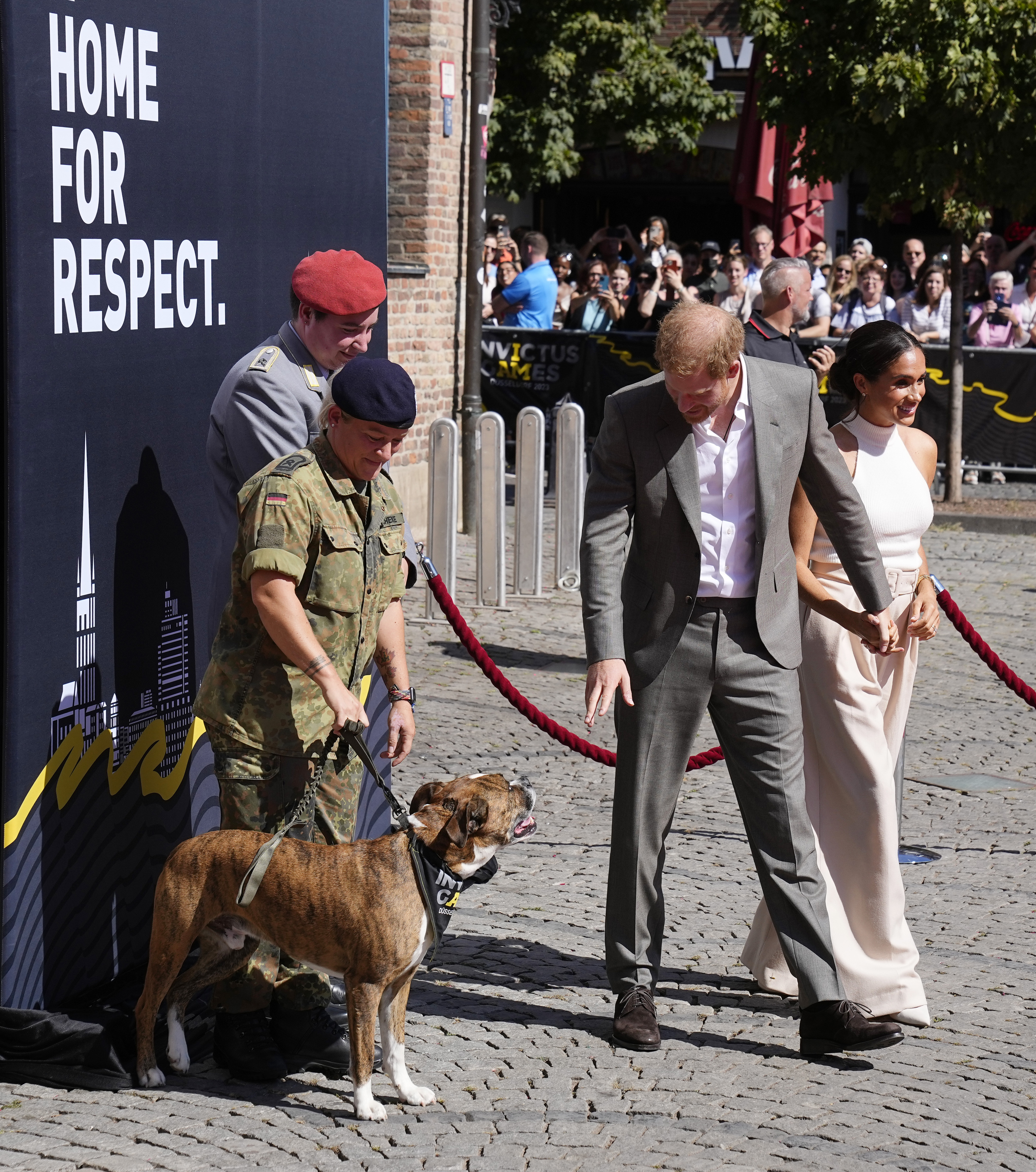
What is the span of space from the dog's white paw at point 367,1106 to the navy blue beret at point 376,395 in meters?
1.71

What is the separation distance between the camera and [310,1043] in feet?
15.1

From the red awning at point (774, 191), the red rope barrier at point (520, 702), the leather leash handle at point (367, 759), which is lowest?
the red rope barrier at point (520, 702)

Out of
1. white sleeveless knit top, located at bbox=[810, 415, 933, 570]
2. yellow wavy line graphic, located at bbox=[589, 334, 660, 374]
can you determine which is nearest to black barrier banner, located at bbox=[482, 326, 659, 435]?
yellow wavy line graphic, located at bbox=[589, 334, 660, 374]

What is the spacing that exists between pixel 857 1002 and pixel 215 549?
7.94 feet

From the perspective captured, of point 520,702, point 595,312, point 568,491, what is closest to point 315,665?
point 520,702

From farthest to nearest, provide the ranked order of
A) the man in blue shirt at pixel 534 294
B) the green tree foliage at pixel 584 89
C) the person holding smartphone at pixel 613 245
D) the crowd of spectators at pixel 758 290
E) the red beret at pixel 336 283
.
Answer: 1. the green tree foliage at pixel 584 89
2. the person holding smartphone at pixel 613 245
3. the man in blue shirt at pixel 534 294
4. the crowd of spectators at pixel 758 290
5. the red beret at pixel 336 283

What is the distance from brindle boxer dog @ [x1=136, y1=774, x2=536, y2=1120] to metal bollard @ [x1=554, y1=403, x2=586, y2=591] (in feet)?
24.2

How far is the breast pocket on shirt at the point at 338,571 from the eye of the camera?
4367 millimetres

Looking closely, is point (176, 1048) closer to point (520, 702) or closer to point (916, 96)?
point (520, 702)

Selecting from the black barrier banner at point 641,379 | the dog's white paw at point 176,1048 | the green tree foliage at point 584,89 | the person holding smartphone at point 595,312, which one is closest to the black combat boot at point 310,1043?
the dog's white paw at point 176,1048

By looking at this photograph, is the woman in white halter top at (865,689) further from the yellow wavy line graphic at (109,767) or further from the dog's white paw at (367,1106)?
the yellow wavy line graphic at (109,767)

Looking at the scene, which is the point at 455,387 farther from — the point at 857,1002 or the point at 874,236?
the point at 874,236

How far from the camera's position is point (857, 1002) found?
5.09 metres

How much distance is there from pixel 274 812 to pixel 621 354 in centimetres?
1280
